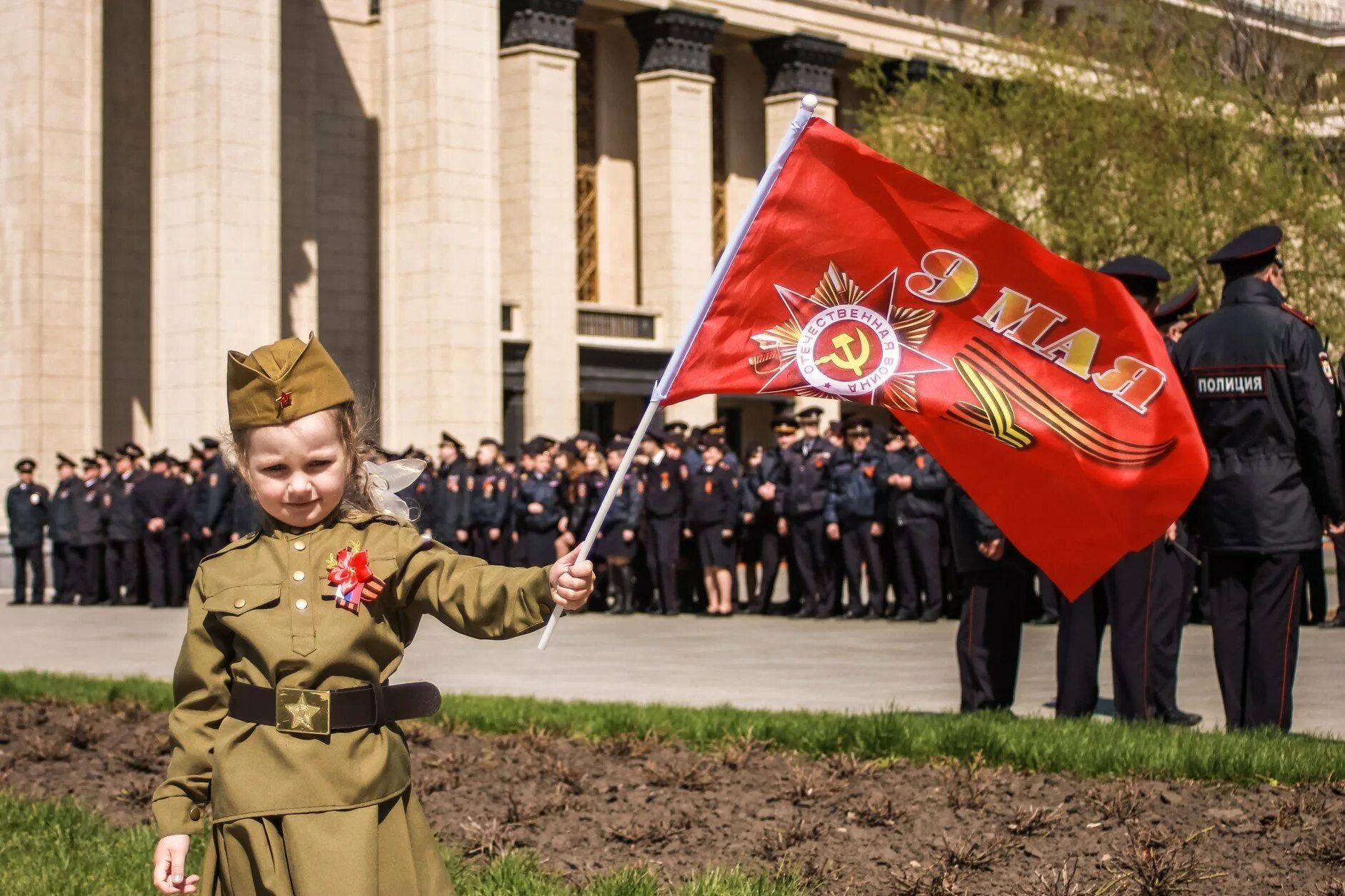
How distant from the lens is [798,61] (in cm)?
4828

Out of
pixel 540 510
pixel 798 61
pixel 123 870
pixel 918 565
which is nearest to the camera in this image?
pixel 123 870

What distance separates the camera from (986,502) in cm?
649

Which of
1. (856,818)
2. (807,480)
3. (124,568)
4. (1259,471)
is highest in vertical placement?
(1259,471)

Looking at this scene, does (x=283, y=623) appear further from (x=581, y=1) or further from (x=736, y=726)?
(x=581, y=1)

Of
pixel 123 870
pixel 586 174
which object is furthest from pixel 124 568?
pixel 586 174

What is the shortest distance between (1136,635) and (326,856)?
680 centimetres

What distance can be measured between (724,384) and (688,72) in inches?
1579

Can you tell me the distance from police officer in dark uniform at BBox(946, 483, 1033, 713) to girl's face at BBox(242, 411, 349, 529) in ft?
21.6

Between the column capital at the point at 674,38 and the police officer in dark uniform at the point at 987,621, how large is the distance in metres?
35.4

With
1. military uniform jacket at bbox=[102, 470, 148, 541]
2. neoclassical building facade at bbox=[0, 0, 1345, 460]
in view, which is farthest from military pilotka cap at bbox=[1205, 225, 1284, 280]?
neoclassical building facade at bbox=[0, 0, 1345, 460]

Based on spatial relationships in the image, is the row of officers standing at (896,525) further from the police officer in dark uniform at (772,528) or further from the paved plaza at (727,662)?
the paved plaza at (727,662)

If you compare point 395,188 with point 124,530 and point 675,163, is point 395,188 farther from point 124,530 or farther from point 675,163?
point 124,530

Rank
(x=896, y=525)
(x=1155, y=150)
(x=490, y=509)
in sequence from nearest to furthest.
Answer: (x=896, y=525)
(x=490, y=509)
(x=1155, y=150)

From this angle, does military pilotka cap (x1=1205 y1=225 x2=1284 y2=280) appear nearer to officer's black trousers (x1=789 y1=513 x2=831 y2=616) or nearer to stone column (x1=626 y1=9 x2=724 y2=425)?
officer's black trousers (x1=789 y1=513 x2=831 y2=616)
